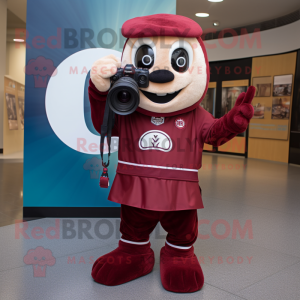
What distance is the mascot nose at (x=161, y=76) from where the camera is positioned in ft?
5.47

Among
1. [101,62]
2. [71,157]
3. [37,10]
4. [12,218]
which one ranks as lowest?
[12,218]

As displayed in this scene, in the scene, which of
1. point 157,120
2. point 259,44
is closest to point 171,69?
point 157,120

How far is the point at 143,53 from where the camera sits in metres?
1.75

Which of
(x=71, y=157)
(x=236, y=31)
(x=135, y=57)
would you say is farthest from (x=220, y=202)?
(x=236, y=31)

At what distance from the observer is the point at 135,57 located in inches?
69.9

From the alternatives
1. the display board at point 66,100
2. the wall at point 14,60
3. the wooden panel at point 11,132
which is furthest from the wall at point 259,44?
the wall at point 14,60

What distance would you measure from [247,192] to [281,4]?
4.39 m

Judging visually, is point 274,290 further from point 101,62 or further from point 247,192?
point 247,192

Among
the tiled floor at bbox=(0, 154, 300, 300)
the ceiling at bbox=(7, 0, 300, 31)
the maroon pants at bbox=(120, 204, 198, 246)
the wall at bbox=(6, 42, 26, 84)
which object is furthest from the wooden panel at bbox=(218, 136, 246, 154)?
the maroon pants at bbox=(120, 204, 198, 246)

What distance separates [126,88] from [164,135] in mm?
371

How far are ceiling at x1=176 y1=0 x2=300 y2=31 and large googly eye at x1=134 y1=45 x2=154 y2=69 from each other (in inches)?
220

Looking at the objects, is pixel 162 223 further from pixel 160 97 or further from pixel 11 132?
pixel 11 132

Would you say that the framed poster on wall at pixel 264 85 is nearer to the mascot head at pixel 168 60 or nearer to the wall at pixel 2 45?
the wall at pixel 2 45

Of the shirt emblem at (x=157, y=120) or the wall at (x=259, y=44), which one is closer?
the shirt emblem at (x=157, y=120)
